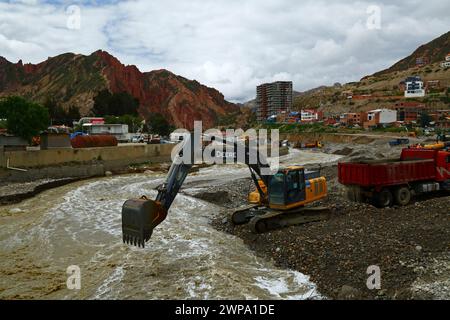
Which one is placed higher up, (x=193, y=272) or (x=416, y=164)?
(x=416, y=164)

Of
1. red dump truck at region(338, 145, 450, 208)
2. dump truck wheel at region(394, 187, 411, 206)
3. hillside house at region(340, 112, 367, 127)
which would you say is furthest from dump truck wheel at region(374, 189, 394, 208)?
hillside house at region(340, 112, 367, 127)

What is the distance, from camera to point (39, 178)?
1375 inches

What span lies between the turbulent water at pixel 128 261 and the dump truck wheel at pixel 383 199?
22.9 feet

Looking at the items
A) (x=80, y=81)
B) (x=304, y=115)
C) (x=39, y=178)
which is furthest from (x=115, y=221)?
(x=80, y=81)

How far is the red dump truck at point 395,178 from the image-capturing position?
17828 mm

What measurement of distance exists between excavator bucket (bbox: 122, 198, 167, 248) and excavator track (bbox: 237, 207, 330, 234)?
5.31 metres

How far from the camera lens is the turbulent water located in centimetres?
1106

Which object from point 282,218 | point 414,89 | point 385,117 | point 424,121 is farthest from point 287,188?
point 414,89

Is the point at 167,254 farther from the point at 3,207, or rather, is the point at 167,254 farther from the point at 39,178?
the point at 39,178

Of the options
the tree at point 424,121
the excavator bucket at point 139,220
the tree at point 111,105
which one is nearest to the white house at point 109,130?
the tree at point 111,105

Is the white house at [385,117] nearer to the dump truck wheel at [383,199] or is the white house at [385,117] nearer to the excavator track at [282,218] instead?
the dump truck wheel at [383,199]

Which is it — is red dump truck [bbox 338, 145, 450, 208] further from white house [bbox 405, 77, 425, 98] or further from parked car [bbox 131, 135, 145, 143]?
white house [bbox 405, 77, 425, 98]

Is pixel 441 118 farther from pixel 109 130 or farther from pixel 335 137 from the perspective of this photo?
pixel 109 130
